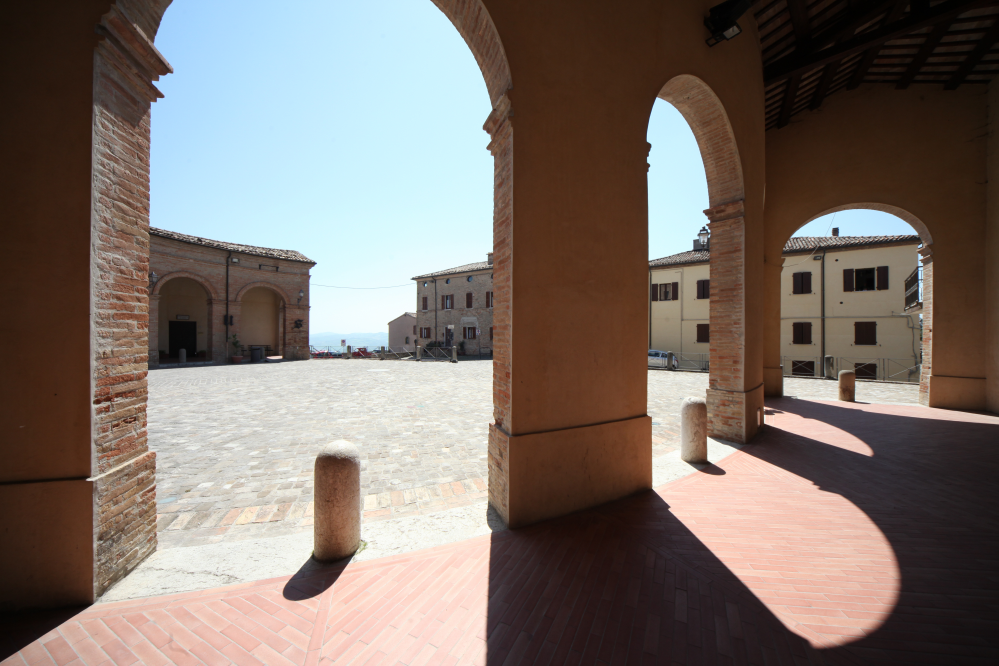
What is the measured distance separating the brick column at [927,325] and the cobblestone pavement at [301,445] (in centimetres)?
75

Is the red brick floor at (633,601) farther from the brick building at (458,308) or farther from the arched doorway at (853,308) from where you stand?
the brick building at (458,308)

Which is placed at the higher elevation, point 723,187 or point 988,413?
point 723,187

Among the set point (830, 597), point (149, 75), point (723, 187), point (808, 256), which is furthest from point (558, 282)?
point (808, 256)

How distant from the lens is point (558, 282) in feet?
11.3

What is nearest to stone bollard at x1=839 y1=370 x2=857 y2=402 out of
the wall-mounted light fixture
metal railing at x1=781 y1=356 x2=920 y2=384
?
the wall-mounted light fixture

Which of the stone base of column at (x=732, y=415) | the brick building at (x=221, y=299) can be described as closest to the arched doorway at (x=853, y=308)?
the stone base of column at (x=732, y=415)

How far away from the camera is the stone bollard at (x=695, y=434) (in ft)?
16.3

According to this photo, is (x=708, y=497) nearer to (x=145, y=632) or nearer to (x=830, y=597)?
(x=830, y=597)

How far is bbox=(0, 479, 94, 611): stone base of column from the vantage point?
224cm

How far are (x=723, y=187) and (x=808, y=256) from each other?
19.6m

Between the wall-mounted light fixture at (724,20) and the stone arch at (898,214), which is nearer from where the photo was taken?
the wall-mounted light fixture at (724,20)

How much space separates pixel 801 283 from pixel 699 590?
26.3 metres

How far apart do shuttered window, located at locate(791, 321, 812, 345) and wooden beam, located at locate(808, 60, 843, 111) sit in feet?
56.7

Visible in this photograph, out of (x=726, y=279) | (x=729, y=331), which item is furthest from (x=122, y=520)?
(x=726, y=279)
